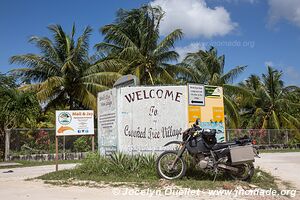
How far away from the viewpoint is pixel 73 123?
13914 millimetres

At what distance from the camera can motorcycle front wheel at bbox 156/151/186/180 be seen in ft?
33.8

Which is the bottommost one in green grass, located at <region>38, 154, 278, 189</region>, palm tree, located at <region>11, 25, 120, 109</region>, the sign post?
green grass, located at <region>38, 154, 278, 189</region>

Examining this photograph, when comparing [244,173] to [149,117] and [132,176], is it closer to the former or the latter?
[132,176]

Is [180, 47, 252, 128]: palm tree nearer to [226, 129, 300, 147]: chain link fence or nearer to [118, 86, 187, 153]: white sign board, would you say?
[226, 129, 300, 147]: chain link fence

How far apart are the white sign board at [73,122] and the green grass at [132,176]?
185cm

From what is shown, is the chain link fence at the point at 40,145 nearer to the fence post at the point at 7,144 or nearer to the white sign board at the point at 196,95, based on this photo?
the fence post at the point at 7,144

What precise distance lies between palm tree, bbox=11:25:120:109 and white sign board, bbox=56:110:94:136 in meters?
12.4

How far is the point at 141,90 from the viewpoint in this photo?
40.6 ft

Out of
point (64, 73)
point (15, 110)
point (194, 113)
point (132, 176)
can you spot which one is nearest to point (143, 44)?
point (64, 73)

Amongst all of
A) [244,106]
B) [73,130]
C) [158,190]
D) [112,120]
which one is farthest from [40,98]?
[244,106]

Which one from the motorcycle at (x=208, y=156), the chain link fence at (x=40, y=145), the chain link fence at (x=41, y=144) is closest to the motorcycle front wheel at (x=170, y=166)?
the motorcycle at (x=208, y=156)

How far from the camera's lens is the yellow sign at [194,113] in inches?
494

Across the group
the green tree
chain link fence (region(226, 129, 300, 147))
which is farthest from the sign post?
chain link fence (region(226, 129, 300, 147))

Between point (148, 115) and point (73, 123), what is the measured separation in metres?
3.14
